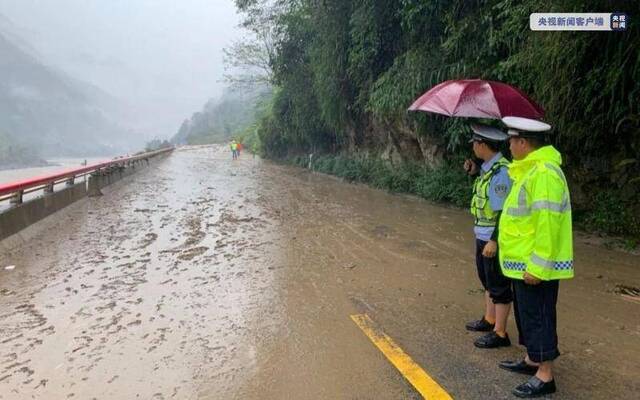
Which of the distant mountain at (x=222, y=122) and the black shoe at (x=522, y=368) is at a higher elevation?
the distant mountain at (x=222, y=122)

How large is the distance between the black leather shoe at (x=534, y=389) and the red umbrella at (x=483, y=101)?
1998mm

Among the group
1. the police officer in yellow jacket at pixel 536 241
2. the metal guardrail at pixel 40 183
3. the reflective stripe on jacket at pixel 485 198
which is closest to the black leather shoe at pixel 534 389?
the police officer in yellow jacket at pixel 536 241

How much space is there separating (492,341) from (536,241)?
1.25m

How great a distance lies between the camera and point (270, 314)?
475 centimetres

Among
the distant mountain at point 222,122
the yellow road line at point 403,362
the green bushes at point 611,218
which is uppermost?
the distant mountain at point 222,122

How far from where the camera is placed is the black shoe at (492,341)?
379 centimetres

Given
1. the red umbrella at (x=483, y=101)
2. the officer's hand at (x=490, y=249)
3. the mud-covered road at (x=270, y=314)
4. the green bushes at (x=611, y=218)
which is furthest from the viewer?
the green bushes at (x=611, y=218)

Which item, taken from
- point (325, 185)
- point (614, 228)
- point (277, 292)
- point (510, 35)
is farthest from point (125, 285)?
point (325, 185)

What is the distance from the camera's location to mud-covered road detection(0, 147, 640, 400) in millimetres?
3328

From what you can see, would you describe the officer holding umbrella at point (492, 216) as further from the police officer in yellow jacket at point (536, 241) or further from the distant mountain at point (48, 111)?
the distant mountain at point (48, 111)

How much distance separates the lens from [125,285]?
574 centimetres

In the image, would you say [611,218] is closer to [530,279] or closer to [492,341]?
[492,341]

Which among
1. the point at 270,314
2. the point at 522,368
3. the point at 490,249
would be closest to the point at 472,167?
the point at 490,249

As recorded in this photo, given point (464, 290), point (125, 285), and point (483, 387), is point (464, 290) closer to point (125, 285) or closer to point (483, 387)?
point (483, 387)
